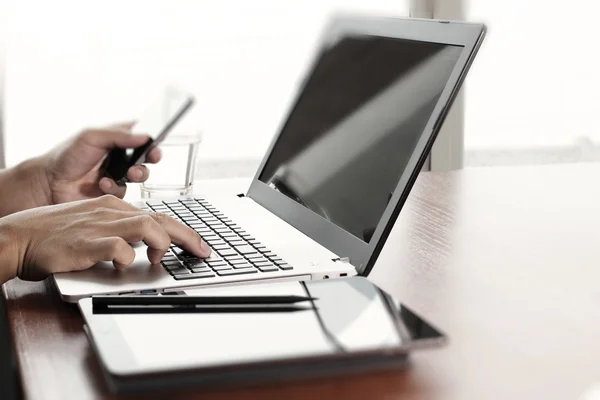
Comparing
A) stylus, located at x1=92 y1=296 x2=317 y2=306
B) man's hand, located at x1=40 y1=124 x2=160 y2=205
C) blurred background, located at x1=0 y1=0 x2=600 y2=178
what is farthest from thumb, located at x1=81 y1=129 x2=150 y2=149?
blurred background, located at x1=0 y1=0 x2=600 y2=178

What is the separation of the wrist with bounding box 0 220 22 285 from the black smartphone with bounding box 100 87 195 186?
308 millimetres

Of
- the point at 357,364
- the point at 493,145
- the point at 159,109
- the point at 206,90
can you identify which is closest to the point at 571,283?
the point at 357,364

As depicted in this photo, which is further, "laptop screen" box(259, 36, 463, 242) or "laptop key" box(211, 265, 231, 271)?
"laptop screen" box(259, 36, 463, 242)

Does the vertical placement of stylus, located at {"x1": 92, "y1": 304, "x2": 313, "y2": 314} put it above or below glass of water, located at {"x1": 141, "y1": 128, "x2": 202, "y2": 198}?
above

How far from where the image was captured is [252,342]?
0.65 m

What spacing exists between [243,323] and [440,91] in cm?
41

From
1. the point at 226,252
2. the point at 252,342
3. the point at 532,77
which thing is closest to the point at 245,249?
the point at 226,252

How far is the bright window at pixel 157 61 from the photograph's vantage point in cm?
264

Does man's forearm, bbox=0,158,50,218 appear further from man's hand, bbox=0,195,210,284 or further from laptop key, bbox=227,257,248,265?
laptop key, bbox=227,257,248,265

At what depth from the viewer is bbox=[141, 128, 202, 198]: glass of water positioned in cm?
143

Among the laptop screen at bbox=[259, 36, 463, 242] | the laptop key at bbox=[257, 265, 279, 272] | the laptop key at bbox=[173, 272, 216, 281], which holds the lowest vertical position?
the laptop key at bbox=[173, 272, 216, 281]

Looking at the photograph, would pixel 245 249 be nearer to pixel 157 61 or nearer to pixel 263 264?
pixel 263 264

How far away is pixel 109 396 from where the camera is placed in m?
0.61

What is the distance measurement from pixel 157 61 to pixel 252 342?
2222 millimetres
